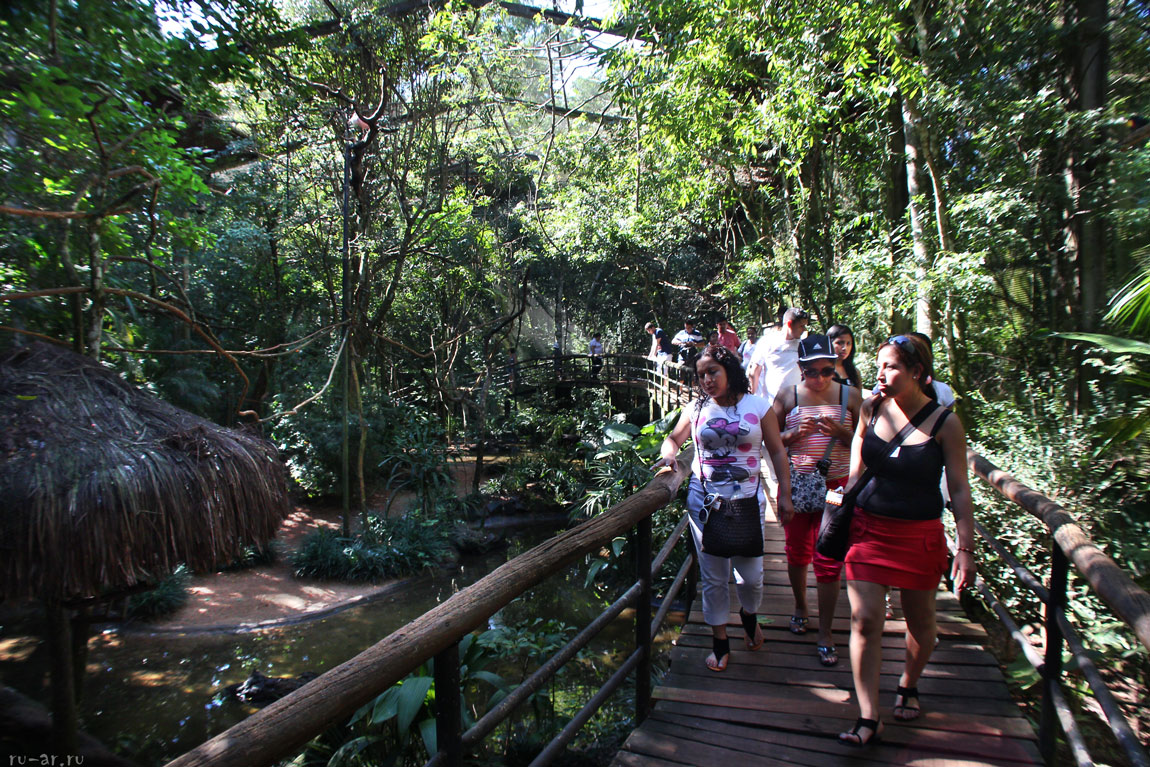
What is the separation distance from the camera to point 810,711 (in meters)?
2.50

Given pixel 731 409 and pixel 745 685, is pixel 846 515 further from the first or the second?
pixel 745 685

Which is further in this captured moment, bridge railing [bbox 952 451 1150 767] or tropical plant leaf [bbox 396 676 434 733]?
tropical plant leaf [bbox 396 676 434 733]

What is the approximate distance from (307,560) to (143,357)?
3778 millimetres

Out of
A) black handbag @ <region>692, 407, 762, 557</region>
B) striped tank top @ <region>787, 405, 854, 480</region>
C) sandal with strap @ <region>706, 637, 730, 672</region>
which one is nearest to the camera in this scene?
black handbag @ <region>692, 407, 762, 557</region>

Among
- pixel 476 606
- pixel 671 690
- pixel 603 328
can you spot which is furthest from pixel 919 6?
pixel 603 328

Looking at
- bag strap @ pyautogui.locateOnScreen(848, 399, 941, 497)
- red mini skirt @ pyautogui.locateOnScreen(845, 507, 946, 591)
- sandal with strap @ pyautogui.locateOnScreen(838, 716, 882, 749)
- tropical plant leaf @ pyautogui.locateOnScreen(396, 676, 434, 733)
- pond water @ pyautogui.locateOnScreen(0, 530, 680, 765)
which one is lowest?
pond water @ pyautogui.locateOnScreen(0, 530, 680, 765)

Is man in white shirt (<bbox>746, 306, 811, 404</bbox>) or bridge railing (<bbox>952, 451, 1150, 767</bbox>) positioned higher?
man in white shirt (<bbox>746, 306, 811, 404</bbox>)

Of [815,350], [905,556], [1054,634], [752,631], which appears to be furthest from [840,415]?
[1054,634]

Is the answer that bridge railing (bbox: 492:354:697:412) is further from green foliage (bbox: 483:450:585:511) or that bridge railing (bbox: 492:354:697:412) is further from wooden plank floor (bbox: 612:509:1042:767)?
wooden plank floor (bbox: 612:509:1042:767)

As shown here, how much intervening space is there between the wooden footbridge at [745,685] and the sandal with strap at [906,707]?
0.03m

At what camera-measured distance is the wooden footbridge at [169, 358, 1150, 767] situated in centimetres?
129

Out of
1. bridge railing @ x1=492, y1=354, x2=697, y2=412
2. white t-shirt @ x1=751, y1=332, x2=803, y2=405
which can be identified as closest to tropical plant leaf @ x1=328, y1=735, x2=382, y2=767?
white t-shirt @ x1=751, y1=332, x2=803, y2=405

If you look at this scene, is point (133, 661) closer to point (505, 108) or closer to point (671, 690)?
point (671, 690)

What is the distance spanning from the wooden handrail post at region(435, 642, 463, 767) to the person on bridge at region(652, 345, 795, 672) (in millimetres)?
1522
